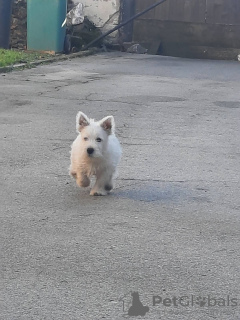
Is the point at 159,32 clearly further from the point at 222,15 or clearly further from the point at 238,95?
the point at 238,95

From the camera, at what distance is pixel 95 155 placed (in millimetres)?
7191

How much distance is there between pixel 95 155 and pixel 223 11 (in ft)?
52.4

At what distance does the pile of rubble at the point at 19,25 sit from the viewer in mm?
21531

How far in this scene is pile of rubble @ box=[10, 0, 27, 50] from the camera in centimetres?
2153

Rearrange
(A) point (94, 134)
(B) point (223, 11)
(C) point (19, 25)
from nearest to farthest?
(A) point (94, 134), (C) point (19, 25), (B) point (223, 11)

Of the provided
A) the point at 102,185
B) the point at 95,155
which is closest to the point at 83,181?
the point at 102,185

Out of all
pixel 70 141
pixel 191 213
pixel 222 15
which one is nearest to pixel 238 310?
pixel 191 213

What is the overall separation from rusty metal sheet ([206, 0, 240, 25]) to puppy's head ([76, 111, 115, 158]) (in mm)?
15578

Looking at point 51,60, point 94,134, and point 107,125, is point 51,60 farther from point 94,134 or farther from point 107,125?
point 94,134

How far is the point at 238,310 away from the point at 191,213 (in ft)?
7.29

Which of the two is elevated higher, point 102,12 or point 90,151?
point 102,12

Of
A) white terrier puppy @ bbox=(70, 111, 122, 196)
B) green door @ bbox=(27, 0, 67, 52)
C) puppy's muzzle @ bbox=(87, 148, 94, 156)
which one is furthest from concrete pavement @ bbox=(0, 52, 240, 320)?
green door @ bbox=(27, 0, 67, 52)

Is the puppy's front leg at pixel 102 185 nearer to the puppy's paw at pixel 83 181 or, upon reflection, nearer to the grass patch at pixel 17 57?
the puppy's paw at pixel 83 181

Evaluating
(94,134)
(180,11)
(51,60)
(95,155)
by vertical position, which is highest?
(180,11)
